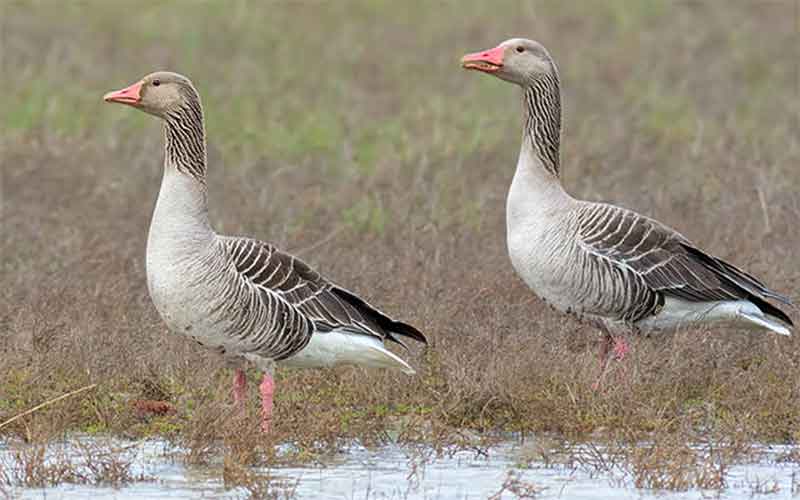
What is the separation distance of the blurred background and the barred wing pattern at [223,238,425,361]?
1.10 feet

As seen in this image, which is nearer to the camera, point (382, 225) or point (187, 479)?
point (187, 479)

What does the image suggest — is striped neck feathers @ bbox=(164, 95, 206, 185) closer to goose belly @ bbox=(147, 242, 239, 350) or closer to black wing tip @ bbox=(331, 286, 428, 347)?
goose belly @ bbox=(147, 242, 239, 350)

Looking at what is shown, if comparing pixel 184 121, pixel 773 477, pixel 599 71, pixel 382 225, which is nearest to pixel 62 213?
pixel 382 225

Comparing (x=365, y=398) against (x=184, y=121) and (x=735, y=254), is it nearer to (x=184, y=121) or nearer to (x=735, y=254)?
(x=184, y=121)

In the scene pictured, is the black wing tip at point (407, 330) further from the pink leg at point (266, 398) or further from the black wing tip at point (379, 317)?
the pink leg at point (266, 398)

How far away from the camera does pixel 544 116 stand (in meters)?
9.84

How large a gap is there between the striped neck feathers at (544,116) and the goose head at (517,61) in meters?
0.04

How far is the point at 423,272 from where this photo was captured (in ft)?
36.4

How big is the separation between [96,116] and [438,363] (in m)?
9.12

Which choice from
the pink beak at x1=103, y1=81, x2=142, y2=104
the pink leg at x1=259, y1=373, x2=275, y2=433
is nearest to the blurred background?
the pink leg at x1=259, y1=373, x2=275, y2=433

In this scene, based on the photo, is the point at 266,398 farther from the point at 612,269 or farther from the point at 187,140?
the point at 612,269

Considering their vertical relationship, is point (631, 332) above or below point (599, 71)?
below

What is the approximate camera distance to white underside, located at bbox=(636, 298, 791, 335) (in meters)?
9.34

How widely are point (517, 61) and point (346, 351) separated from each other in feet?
7.82
